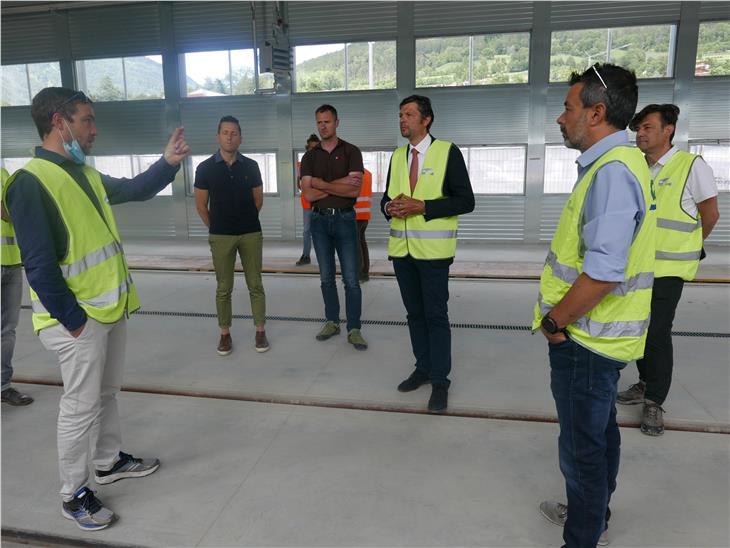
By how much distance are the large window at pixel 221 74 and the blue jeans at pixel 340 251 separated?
320 inches

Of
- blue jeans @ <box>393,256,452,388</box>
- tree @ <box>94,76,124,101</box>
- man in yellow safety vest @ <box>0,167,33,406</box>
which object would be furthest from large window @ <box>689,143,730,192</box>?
tree @ <box>94,76,124,101</box>

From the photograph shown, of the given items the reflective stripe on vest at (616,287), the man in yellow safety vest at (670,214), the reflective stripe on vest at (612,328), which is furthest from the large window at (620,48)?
the reflective stripe on vest at (612,328)

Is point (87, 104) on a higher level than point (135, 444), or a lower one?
higher

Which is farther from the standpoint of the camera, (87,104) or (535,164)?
(535,164)

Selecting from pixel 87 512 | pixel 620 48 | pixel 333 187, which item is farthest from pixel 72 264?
pixel 620 48

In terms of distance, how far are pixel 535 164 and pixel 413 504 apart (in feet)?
31.0

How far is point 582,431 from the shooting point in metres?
1.72

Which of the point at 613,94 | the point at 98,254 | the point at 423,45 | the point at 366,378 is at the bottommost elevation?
the point at 366,378

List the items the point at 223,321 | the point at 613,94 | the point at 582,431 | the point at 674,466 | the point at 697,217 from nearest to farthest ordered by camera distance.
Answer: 1. the point at 613,94
2. the point at 582,431
3. the point at 674,466
4. the point at 697,217
5. the point at 223,321

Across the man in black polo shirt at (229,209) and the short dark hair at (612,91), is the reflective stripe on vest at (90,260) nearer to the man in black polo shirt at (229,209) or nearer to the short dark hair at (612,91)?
the man in black polo shirt at (229,209)

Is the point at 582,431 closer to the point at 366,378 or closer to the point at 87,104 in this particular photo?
the point at 366,378

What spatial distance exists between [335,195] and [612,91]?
8.69 ft

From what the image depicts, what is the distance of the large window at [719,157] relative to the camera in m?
10.1

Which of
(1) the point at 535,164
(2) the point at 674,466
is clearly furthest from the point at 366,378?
(1) the point at 535,164
